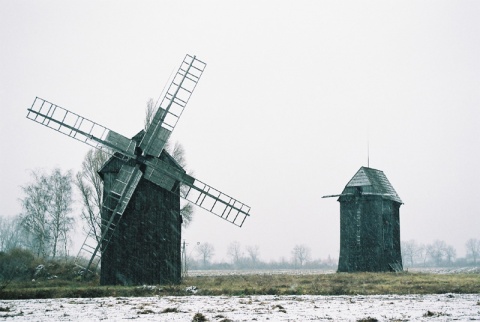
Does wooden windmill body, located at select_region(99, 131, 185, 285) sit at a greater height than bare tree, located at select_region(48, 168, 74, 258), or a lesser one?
lesser

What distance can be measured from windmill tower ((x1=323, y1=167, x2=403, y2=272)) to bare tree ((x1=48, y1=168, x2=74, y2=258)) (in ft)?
94.9

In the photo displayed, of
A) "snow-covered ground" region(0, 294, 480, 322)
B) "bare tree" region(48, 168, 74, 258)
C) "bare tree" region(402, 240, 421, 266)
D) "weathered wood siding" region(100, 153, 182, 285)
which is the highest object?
"bare tree" region(402, 240, 421, 266)

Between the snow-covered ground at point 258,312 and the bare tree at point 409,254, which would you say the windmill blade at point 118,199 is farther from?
the bare tree at point 409,254

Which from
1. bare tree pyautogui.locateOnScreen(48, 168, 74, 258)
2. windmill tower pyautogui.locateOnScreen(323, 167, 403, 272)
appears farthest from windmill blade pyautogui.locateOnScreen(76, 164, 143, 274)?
bare tree pyautogui.locateOnScreen(48, 168, 74, 258)

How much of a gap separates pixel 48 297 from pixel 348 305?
1125cm

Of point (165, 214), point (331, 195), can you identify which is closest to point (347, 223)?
point (331, 195)

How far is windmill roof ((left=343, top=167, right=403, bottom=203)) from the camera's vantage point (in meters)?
38.5

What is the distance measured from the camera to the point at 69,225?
5606 cm

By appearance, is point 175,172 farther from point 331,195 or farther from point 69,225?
point 69,225

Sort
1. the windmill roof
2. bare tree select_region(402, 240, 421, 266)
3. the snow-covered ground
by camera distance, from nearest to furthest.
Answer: the snow-covered ground < the windmill roof < bare tree select_region(402, 240, 421, 266)

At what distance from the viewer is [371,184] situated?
3850 centimetres

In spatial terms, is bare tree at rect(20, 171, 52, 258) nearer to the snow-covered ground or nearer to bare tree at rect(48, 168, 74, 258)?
bare tree at rect(48, 168, 74, 258)

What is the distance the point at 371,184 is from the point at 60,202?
3127 centimetres

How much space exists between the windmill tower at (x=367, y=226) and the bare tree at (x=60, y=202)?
2891 centimetres
